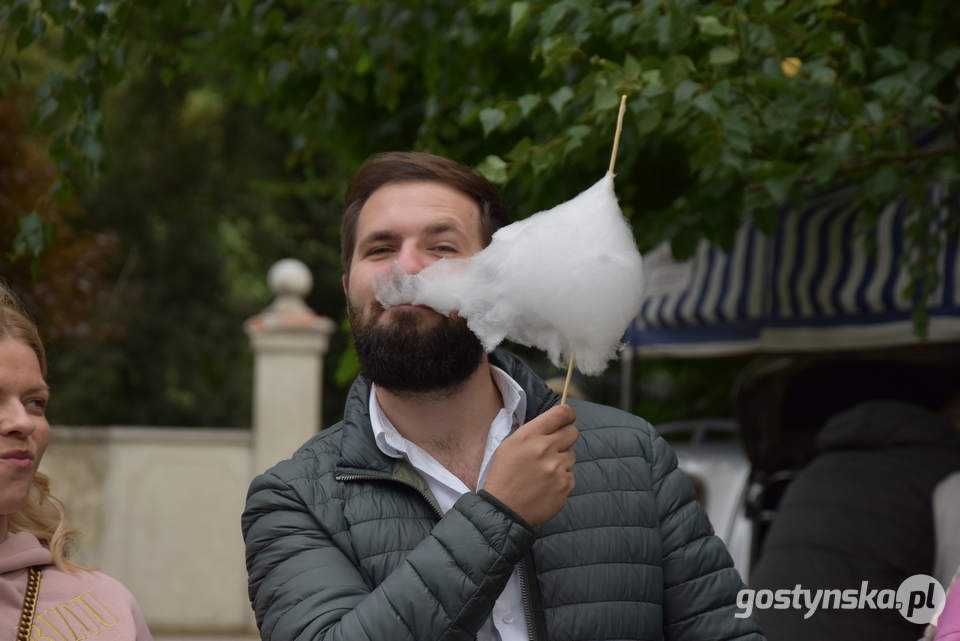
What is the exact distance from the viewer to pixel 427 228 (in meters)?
1.92

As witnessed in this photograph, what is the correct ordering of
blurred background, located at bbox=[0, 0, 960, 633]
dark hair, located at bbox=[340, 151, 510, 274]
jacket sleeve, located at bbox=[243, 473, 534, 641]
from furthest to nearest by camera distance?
1. blurred background, located at bbox=[0, 0, 960, 633]
2. dark hair, located at bbox=[340, 151, 510, 274]
3. jacket sleeve, located at bbox=[243, 473, 534, 641]

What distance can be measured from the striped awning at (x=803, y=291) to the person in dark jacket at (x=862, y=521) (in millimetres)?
509

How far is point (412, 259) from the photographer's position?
1868 mm

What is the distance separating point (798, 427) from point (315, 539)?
11.6ft

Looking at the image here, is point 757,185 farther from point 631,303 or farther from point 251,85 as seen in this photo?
point 251,85

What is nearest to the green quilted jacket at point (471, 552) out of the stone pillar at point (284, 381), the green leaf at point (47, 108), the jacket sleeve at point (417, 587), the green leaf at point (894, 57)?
the jacket sleeve at point (417, 587)

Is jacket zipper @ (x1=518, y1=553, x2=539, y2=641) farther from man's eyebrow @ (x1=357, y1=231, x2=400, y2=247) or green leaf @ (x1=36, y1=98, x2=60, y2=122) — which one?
green leaf @ (x1=36, y1=98, x2=60, y2=122)

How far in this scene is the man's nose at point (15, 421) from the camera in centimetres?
188

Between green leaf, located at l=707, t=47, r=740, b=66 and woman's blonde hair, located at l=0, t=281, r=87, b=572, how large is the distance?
6.31ft

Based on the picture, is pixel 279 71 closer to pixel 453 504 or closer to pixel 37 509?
pixel 37 509

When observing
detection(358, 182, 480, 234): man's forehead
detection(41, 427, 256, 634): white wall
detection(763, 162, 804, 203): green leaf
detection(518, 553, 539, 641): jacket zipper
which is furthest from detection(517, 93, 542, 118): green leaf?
detection(41, 427, 256, 634): white wall

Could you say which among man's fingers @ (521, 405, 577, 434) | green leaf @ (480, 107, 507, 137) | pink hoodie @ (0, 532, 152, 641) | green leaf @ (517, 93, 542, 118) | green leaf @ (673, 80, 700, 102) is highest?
green leaf @ (673, 80, 700, 102)

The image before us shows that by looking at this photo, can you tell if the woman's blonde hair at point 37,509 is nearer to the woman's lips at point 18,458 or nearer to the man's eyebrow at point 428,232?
the woman's lips at point 18,458

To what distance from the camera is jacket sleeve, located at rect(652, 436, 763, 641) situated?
1878 mm
